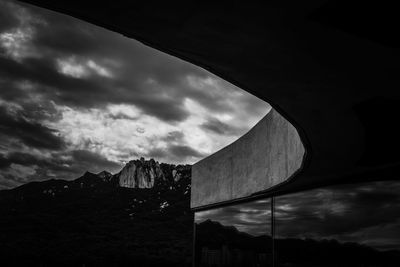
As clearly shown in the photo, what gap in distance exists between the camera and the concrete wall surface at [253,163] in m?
8.16

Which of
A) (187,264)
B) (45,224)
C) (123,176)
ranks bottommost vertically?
(187,264)

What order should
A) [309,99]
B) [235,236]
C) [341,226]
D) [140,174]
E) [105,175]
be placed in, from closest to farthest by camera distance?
[309,99], [341,226], [235,236], [140,174], [105,175]

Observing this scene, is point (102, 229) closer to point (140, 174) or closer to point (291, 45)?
point (140, 174)

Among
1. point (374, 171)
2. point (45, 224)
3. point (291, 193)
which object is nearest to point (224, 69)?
point (374, 171)

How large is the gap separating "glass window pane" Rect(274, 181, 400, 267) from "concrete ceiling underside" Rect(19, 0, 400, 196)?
3.45m

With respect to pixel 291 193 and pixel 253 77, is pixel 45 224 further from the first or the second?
pixel 253 77

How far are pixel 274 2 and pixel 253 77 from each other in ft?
4.66

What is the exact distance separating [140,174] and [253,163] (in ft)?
395

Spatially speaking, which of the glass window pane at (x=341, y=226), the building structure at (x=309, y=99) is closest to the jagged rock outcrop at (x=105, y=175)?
the glass window pane at (x=341, y=226)

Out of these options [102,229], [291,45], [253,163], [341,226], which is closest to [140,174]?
[102,229]

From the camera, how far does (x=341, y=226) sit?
31.7ft

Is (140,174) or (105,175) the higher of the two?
(105,175)

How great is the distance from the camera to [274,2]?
3.17m

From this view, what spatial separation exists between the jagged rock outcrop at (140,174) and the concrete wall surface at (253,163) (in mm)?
107889
